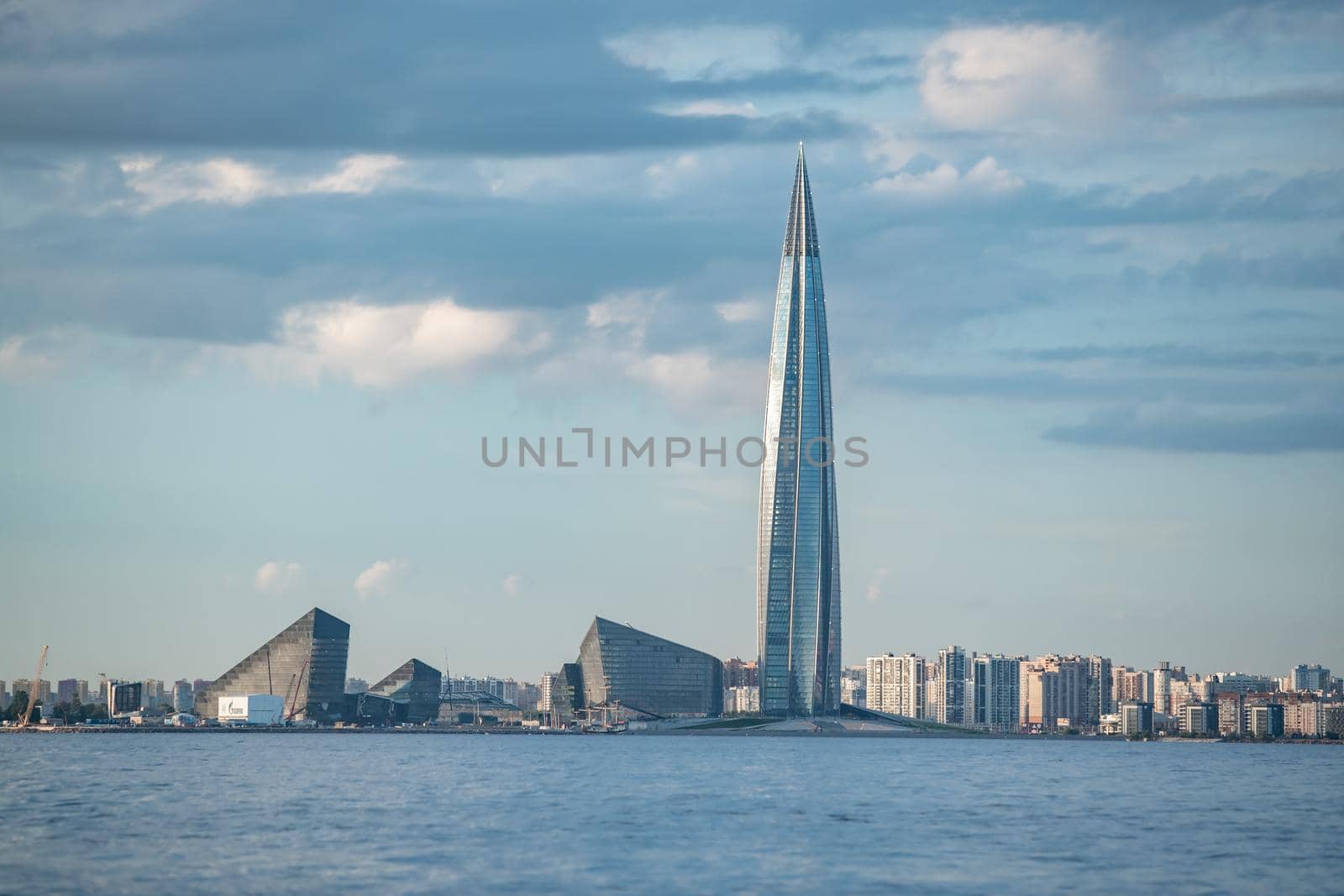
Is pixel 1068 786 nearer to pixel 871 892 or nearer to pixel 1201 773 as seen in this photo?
pixel 1201 773

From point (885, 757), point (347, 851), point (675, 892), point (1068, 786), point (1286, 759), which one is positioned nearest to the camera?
point (675, 892)

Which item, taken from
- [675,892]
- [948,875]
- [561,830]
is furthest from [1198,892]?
[561,830]

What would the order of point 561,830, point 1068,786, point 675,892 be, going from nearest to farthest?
point 675,892 < point 561,830 < point 1068,786

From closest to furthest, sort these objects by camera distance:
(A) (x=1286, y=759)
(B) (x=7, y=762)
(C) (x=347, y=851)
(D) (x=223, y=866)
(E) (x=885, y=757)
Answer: (D) (x=223, y=866) < (C) (x=347, y=851) < (B) (x=7, y=762) < (E) (x=885, y=757) < (A) (x=1286, y=759)

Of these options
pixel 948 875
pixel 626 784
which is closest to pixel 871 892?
pixel 948 875

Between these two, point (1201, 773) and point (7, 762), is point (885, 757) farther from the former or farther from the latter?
point (7, 762)

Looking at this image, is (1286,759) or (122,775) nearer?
(122,775)

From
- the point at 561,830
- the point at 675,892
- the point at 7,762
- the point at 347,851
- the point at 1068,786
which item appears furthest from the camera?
the point at 7,762

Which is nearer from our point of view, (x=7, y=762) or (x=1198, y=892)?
(x=1198, y=892)
